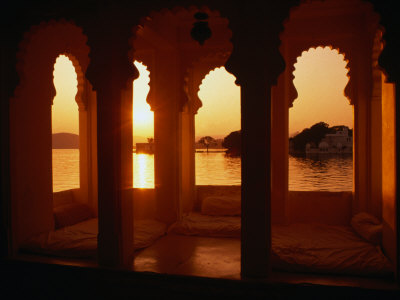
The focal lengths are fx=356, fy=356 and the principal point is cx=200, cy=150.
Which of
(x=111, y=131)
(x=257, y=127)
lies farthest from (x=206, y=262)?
(x=111, y=131)

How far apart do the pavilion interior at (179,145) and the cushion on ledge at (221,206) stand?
252mm

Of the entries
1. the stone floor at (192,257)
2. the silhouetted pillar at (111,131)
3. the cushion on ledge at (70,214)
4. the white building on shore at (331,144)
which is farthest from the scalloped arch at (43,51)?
the white building on shore at (331,144)

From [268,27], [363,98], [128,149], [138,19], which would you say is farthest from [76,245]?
[363,98]

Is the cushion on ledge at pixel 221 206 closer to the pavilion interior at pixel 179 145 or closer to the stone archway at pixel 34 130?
the pavilion interior at pixel 179 145

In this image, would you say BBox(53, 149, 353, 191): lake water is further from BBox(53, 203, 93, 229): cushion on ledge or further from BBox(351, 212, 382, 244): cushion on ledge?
BBox(351, 212, 382, 244): cushion on ledge

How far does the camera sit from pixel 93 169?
8422mm

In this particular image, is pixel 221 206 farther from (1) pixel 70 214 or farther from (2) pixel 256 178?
(2) pixel 256 178

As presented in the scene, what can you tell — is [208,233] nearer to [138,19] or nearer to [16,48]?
[138,19]

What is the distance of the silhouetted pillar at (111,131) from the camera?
4.73m

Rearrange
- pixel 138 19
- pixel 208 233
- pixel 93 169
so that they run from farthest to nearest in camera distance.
Answer: pixel 93 169 → pixel 208 233 → pixel 138 19

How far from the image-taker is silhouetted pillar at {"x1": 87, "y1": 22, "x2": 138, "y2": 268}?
186 inches

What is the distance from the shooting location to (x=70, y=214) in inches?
288

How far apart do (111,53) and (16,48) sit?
157cm

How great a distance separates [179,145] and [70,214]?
2663 mm
